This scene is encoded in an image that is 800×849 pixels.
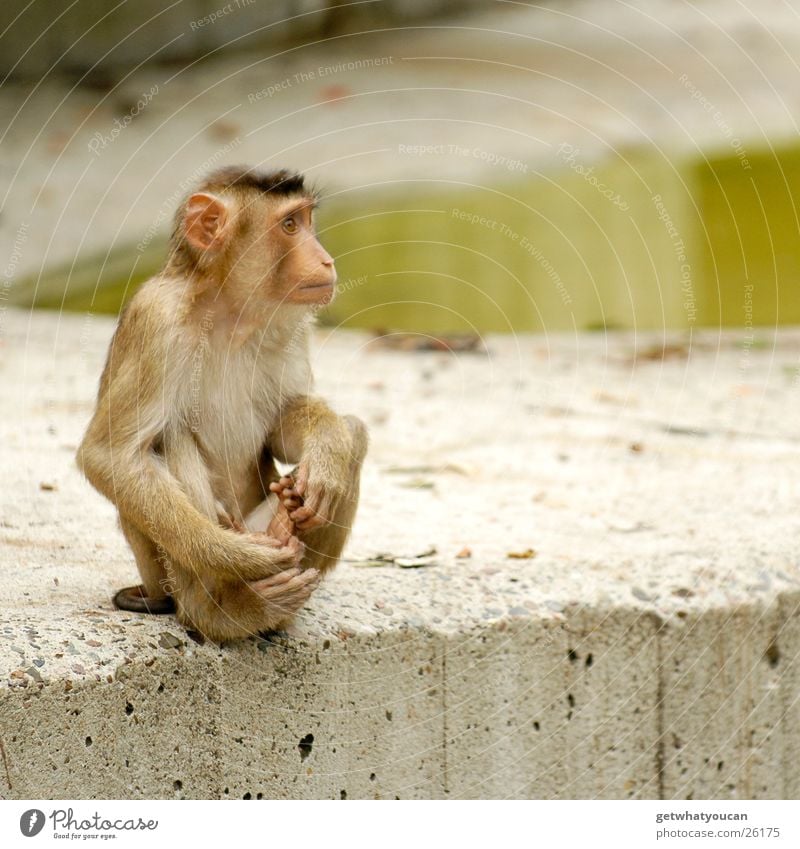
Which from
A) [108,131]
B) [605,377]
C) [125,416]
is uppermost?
[108,131]

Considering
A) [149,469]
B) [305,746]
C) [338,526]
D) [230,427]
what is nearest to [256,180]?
[230,427]

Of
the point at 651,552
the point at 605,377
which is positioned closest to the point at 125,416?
the point at 651,552

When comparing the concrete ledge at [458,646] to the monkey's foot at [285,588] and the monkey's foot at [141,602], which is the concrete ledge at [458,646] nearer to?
the monkey's foot at [141,602]

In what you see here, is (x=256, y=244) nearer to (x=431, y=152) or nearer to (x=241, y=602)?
(x=241, y=602)

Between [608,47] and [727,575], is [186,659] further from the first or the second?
[608,47]

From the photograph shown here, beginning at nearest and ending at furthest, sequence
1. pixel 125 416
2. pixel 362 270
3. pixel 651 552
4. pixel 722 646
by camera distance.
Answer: pixel 125 416 → pixel 722 646 → pixel 651 552 → pixel 362 270

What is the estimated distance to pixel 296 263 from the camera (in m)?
3.77

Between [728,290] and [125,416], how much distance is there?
9653mm

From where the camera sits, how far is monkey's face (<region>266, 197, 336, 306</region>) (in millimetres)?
3736

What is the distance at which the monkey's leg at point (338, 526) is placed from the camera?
3.74 metres

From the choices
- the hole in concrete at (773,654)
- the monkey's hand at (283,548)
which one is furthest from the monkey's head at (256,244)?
the hole in concrete at (773,654)

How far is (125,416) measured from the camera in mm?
3594

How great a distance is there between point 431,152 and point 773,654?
8338mm
